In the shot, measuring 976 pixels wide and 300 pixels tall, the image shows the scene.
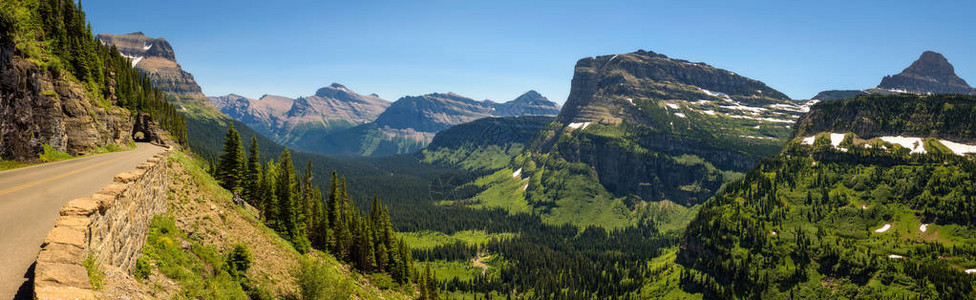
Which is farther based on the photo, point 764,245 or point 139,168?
point 764,245

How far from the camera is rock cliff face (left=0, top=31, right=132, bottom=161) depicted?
1553 inches

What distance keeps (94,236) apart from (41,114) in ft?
149

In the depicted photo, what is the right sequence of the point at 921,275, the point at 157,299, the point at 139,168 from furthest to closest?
the point at 921,275 < the point at 139,168 < the point at 157,299

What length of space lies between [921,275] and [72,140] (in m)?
207

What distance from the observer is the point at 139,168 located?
24.8 metres

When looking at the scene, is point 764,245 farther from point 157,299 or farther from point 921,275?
point 157,299

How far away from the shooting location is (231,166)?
225 ft

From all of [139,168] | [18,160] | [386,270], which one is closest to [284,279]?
[139,168]

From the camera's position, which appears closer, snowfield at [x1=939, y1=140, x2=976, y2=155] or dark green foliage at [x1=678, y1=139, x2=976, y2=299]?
dark green foliage at [x1=678, y1=139, x2=976, y2=299]

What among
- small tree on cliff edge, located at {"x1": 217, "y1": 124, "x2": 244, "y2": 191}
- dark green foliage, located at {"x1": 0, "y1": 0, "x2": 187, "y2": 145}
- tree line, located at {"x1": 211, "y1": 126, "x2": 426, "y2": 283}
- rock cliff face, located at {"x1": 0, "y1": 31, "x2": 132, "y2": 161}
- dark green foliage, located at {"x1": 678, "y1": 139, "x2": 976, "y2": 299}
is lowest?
dark green foliage, located at {"x1": 678, "y1": 139, "x2": 976, "y2": 299}

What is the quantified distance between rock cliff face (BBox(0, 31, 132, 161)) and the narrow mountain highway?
484 centimetres

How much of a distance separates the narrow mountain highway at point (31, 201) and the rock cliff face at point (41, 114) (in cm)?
484

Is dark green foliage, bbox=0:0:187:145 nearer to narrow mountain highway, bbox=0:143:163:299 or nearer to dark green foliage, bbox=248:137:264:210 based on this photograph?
narrow mountain highway, bbox=0:143:163:299

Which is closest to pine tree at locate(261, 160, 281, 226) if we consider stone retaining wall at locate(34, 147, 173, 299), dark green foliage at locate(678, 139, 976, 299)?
stone retaining wall at locate(34, 147, 173, 299)
